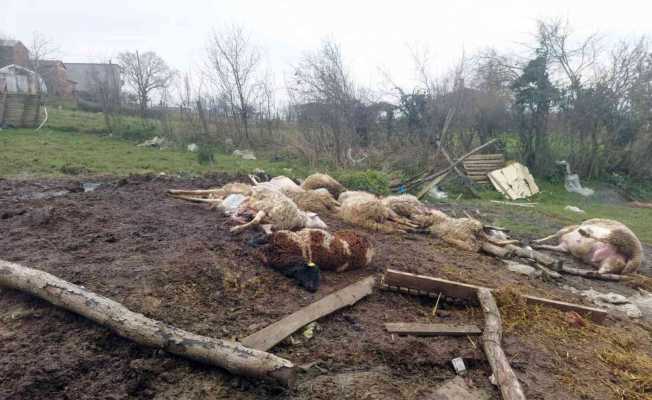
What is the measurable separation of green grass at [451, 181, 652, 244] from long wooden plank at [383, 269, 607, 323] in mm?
4748

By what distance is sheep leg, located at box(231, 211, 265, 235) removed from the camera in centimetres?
538

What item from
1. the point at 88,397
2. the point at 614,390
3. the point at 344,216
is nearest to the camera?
the point at 88,397

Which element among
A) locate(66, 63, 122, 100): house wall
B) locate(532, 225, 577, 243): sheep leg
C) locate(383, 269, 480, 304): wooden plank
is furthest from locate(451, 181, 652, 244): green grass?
locate(66, 63, 122, 100): house wall

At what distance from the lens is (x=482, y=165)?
15.9 m

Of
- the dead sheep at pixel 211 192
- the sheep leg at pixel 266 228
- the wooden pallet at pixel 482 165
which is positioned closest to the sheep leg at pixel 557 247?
the sheep leg at pixel 266 228

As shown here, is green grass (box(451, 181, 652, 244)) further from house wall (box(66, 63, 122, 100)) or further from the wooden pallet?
house wall (box(66, 63, 122, 100))

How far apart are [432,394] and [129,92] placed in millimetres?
26343

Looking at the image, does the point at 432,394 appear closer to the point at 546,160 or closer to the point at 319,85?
the point at 319,85

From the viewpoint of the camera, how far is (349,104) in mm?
15930

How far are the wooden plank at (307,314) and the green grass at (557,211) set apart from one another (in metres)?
6.30

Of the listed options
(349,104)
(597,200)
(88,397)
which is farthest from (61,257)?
(597,200)

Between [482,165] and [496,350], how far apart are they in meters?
13.9

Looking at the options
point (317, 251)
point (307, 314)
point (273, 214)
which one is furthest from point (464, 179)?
point (307, 314)

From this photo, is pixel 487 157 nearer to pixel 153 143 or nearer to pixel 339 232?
pixel 339 232
